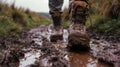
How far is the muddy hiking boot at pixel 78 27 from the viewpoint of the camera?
311 centimetres

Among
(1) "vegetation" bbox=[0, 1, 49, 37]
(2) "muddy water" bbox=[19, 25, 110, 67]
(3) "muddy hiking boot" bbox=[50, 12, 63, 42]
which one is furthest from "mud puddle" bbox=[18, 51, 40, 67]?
(1) "vegetation" bbox=[0, 1, 49, 37]

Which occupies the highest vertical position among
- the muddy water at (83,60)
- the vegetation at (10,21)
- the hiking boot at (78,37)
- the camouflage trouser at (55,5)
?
the camouflage trouser at (55,5)

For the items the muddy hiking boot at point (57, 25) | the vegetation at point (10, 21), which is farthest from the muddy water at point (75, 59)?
the vegetation at point (10, 21)

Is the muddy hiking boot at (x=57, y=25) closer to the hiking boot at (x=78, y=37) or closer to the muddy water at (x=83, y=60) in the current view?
the hiking boot at (x=78, y=37)

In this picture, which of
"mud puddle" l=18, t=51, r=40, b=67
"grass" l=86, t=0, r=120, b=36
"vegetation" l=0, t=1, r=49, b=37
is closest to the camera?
"mud puddle" l=18, t=51, r=40, b=67

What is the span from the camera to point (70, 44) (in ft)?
10.4

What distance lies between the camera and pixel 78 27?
3.31 m

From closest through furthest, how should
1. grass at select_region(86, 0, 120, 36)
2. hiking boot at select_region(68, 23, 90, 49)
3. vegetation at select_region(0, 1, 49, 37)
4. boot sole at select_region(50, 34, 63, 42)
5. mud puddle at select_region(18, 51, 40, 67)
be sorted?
mud puddle at select_region(18, 51, 40, 67) → hiking boot at select_region(68, 23, 90, 49) → boot sole at select_region(50, 34, 63, 42) → grass at select_region(86, 0, 120, 36) → vegetation at select_region(0, 1, 49, 37)

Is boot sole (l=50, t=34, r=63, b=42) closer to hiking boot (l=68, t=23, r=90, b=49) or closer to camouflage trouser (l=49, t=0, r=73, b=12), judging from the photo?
camouflage trouser (l=49, t=0, r=73, b=12)

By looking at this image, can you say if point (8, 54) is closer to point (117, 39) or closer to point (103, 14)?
point (117, 39)

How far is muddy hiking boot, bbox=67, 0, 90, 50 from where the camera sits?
3109 millimetres

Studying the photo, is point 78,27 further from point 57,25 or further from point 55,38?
point 57,25

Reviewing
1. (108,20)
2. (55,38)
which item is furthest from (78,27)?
(108,20)

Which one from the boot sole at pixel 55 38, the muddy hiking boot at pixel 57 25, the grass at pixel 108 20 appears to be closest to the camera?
the boot sole at pixel 55 38
